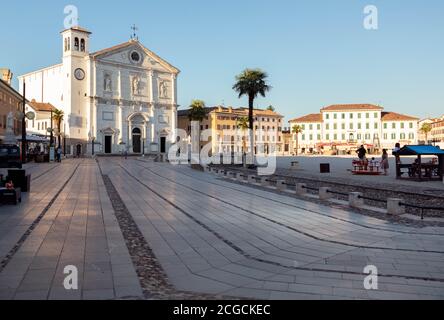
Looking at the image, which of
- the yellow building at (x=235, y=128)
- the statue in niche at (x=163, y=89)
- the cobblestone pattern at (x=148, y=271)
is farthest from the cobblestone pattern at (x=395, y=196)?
the yellow building at (x=235, y=128)

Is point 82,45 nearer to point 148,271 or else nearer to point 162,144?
point 162,144

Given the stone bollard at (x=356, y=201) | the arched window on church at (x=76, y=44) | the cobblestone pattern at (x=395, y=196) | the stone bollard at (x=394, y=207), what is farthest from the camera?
the arched window on church at (x=76, y=44)

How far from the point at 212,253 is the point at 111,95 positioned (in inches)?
2991

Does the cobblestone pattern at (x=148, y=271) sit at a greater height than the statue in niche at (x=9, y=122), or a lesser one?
lesser

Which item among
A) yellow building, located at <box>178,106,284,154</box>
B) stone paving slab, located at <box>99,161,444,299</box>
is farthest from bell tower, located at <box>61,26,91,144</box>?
stone paving slab, located at <box>99,161,444,299</box>

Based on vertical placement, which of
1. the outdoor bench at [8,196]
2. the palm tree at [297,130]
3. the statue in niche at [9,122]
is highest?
the palm tree at [297,130]

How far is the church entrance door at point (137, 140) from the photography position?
273 ft

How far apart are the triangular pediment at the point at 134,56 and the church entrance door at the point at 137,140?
12333mm

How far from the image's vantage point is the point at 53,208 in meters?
12.5

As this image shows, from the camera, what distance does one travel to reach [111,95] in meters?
79.6

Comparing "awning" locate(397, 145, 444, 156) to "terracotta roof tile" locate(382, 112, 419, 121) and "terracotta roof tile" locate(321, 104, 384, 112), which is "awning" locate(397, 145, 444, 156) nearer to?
"terracotta roof tile" locate(321, 104, 384, 112)

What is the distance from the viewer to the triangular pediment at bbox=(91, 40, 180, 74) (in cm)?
7819

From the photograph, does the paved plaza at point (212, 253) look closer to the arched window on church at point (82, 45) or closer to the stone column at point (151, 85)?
the arched window on church at point (82, 45)

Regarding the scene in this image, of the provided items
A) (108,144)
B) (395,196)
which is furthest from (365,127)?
(395,196)
